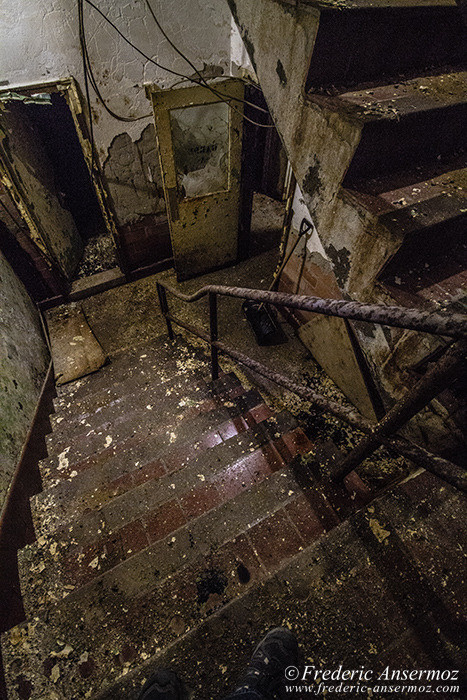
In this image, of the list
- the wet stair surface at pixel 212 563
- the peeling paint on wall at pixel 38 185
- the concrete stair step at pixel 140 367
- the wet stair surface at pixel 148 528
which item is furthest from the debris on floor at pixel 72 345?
the wet stair surface at pixel 212 563

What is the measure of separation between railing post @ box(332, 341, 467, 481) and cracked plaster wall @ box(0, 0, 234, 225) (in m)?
Answer: 3.85

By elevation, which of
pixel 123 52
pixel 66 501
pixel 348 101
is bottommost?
pixel 66 501

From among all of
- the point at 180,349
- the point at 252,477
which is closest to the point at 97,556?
the point at 252,477

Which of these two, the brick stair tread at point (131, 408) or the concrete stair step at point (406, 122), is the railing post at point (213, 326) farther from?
the concrete stair step at point (406, 122)

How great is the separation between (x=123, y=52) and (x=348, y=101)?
2562 millimetres

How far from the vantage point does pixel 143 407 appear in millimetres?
2922

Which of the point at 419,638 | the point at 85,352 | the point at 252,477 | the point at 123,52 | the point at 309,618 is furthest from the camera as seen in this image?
the point at 85,352

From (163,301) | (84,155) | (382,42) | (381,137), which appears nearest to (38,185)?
(84,155)

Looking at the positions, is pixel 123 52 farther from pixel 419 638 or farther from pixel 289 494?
pixel 419 638

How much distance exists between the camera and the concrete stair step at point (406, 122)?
A: 162 centimetres

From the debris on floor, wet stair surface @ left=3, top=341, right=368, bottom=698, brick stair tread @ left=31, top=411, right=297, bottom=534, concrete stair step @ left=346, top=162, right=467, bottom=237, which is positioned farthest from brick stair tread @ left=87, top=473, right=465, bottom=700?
the debris on floor

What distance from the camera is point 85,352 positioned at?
13.3 feet

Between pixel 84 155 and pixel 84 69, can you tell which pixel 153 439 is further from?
pixel 84 69

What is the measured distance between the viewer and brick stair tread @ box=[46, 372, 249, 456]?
2.79 metres
